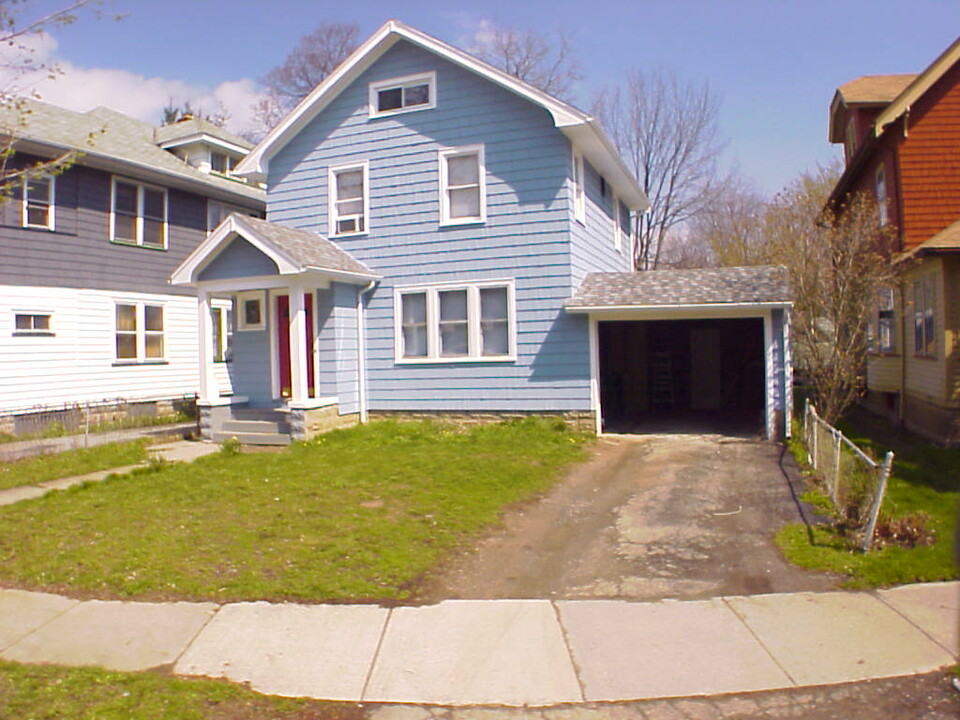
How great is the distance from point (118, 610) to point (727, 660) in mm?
4479

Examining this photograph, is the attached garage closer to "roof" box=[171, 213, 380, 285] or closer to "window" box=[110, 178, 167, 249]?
"roof" box=[171, 213, 380, 285]

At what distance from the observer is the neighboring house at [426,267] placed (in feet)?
47.7

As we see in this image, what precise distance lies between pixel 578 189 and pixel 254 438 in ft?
26.5

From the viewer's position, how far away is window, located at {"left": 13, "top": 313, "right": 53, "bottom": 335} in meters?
16.9

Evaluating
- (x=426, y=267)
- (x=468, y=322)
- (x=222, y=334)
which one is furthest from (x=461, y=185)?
(x=222, y=334)

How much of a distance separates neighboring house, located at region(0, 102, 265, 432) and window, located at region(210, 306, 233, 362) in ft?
0.14

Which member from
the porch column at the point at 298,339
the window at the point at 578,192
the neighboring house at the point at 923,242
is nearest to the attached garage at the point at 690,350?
the window at the point at 578,192

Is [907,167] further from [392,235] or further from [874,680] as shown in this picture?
[874,680]

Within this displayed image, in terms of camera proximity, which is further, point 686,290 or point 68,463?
point 686,290

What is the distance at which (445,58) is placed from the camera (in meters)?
15.4

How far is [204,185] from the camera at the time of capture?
69.8 ft

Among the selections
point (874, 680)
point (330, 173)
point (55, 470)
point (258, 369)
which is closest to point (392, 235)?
point (330, 173)

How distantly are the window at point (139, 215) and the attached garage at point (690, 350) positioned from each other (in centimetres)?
1194

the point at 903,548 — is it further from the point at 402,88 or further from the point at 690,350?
the point at 690,350
